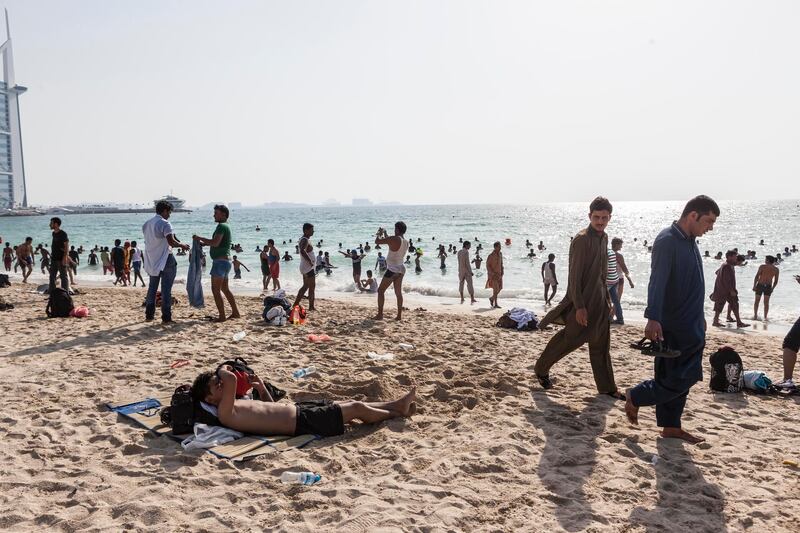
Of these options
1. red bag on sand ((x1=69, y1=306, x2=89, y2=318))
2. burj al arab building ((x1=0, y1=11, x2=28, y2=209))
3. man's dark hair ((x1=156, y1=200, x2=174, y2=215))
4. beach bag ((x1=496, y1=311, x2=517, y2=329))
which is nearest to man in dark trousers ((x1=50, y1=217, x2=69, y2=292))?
red bag on sand ((x1=69, y1=306, x2=89, y2=318))

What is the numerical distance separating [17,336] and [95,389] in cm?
326

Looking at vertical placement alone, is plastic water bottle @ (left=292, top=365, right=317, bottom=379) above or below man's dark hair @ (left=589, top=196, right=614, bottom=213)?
below

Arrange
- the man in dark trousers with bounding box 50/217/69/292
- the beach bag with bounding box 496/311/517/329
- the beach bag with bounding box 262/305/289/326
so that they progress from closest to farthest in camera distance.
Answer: the beach bag with bounding box 262/305/289/326 < the beach bag with bounding box 496/311/517/329 < the man in dark trousers with bounding box 50/217/69/292

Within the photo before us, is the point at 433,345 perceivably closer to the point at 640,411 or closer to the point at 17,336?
the point at 640,411

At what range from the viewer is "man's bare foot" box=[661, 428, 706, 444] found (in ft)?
13.2

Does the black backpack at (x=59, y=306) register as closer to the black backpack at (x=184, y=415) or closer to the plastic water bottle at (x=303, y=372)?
the plastic water bottle at (x=303, y=372)

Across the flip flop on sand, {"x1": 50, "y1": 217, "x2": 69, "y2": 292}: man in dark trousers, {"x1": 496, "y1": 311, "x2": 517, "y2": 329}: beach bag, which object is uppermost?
{"x1": 50, "y1": 217, "x2": 69, "y2": 292}: man in dark trousers

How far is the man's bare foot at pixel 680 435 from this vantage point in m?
4.02

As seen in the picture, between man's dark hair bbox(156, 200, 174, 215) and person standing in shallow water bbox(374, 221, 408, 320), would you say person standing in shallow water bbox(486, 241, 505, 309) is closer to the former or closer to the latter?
person standing in shallow water bbox(374, 221, 408, 320)

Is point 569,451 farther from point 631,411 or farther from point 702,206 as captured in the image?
point 702,206

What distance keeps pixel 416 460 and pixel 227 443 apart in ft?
4.66

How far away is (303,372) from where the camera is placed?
19.2 ft

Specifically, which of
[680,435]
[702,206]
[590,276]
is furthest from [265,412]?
[702,206]

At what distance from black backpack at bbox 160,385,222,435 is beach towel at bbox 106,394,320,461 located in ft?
0.22
